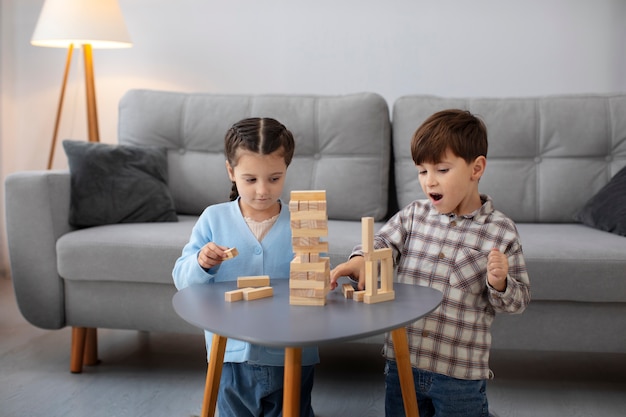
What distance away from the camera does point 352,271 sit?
4.52 feet

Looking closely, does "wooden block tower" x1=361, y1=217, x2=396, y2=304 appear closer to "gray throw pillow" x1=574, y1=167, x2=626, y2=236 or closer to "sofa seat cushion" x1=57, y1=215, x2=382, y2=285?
"sofa seat cushion" x1=57, y1=215, x2=382, y2=285

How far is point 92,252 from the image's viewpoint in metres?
2.19

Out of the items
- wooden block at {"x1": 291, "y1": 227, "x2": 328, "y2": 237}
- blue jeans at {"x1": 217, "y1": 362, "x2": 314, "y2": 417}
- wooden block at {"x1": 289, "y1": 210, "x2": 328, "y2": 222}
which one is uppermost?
wooden block at {"x1": 289, "y1": 210, "x2": 328, "y2": 222}

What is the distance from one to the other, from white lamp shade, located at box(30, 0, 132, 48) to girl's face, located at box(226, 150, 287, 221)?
5.73ft

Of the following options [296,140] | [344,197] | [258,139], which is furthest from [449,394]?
[296,140]

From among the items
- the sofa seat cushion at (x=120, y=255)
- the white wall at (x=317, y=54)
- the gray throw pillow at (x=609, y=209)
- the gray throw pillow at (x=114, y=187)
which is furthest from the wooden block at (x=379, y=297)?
the white wall at (x=317, y=54)

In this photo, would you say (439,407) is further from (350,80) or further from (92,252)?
(350,80)

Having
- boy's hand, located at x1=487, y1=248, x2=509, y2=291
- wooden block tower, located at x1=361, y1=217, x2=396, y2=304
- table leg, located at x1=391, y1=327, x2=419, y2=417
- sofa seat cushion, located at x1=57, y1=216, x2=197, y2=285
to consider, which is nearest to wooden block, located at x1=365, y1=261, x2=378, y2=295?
wooden block tower, located at x1=361, y1=217, x2=396, y2=304

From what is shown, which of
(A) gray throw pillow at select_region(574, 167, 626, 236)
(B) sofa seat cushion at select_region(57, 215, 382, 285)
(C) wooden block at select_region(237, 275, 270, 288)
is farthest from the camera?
(A) gray throw pillow at select_region(574, 167, 626, 236)

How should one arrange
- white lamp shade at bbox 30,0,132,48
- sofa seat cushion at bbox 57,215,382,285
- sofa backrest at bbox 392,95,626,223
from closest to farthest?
sofa seat cushion at bbox 57,215,382,285
sofa backrest at bbox 392,95,626,223
white lamp shade at bbox 30,0,132,48

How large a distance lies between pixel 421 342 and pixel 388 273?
0.83ft

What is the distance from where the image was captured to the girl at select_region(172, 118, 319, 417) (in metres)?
1.41

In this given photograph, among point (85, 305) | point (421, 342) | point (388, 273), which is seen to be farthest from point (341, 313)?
point (85, 305)

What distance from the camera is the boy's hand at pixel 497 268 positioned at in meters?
1.29
